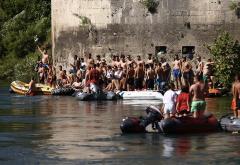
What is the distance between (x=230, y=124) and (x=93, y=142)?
3.65 m

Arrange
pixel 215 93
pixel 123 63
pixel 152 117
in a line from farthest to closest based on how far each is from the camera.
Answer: pixel 123 63, pixel 215 93, pixel 152 117

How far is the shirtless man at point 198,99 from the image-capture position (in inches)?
938

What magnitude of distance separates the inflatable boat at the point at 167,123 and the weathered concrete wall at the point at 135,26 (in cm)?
1957

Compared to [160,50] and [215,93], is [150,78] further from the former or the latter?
[215,93]

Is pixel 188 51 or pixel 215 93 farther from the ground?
pixel 188 51

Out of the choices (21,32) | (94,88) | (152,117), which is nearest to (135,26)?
(94,88)

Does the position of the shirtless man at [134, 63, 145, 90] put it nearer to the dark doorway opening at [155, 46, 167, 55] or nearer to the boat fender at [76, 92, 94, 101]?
the dark doorway opening at [155, 46, 167, 55]

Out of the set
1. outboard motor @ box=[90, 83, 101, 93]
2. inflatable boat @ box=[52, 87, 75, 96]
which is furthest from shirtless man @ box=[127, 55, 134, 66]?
outboard motor @ box=[90, 83, 101, 93]

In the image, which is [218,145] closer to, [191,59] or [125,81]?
[125,81]

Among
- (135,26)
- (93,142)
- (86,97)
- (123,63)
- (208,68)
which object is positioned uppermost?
(135,26)

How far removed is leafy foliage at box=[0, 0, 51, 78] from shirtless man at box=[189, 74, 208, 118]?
34.2m

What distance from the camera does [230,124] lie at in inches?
920

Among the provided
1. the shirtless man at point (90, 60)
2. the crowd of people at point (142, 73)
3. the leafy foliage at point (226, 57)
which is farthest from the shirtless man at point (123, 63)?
the leafy foliage at point (226, 57)

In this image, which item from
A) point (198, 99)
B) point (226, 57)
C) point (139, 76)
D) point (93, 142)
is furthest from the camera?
point (139, 76)
